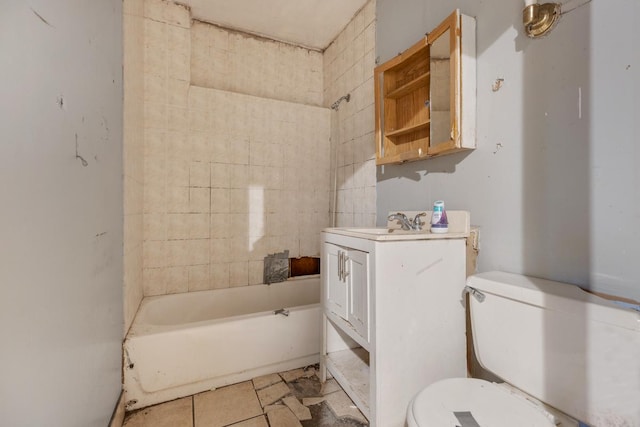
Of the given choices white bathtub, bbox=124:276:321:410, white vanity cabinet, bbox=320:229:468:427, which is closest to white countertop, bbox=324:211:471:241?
white vanity cabinet, bbox=320:229:468:427

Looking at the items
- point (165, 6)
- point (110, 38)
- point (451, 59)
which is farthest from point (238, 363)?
point (165, 6)

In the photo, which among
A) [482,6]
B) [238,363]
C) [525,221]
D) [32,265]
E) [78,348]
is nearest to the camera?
[32,265]

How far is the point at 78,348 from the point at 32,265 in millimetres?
377

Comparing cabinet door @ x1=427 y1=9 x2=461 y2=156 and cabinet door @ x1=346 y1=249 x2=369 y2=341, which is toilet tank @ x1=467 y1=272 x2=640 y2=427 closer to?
cabinet door @ x1=346 y1=249 x2=369 y2=341

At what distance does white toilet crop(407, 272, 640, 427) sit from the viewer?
2.38ft

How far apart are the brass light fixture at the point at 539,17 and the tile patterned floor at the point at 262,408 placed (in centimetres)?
181

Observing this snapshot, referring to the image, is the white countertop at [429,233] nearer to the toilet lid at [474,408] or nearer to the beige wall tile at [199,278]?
the toilet lid at [474,408]

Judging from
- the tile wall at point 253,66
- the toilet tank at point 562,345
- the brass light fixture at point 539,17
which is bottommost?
the toilet tank at point 562,345

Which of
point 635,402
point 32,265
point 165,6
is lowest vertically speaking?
point 635,402

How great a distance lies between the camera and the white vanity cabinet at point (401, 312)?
1111mm

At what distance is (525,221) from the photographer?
1.12 meters

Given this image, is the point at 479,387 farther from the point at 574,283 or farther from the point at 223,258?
the point at 223,258

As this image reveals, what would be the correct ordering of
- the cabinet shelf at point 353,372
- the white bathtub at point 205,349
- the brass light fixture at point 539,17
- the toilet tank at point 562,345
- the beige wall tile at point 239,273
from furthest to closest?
1. the beige wall tile at point 239,273
2. the white bathtub at point 205,349
3. the cabinet shelf at point 353,372
4. the brass light fixture at point 539,17
5. the toilet tank at point 562,345

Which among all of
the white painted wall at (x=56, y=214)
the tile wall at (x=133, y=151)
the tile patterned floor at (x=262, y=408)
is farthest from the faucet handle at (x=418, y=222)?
the tile wall at (x=133, y=151)
